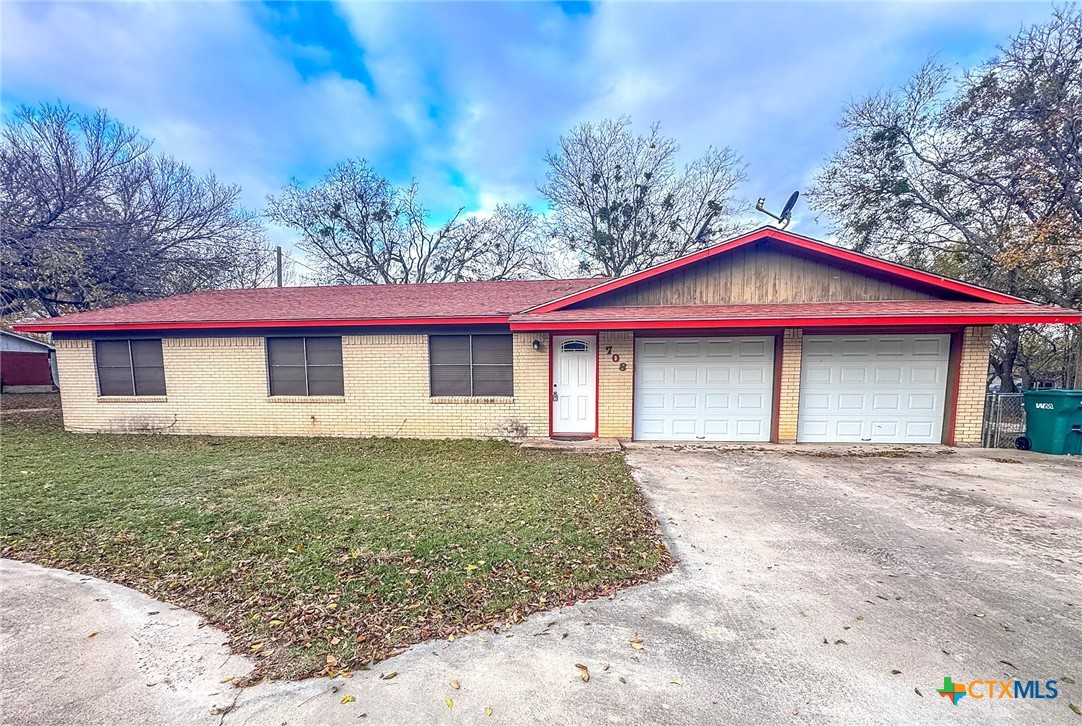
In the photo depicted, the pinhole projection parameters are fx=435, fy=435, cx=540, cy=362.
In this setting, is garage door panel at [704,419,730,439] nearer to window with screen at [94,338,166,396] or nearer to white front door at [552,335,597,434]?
white front door at [552,335,597,434]

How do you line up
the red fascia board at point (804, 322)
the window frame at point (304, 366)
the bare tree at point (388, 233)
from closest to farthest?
the red fascia board at point (804, 322) → the window frame at point (304, 366) → the bare tree at point (388, 233)

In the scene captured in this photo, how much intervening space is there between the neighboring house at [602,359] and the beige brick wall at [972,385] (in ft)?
0.09

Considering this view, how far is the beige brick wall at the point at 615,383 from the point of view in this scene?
27.4ft

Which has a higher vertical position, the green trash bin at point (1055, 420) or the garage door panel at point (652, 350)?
the garage door panel at point (652, 350)

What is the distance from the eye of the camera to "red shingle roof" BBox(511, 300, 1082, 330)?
22.4ft

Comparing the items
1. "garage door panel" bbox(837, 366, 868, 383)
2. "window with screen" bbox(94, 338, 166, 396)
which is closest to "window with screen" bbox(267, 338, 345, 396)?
"window with screen" bbox(94, 338, 166, 396)

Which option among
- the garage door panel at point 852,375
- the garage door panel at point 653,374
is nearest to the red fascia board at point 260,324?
the garage door panel at point 653,374

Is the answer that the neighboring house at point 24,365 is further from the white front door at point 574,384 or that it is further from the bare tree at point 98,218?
the white front door at point 574,384

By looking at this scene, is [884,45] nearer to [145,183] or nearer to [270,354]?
[270,354]

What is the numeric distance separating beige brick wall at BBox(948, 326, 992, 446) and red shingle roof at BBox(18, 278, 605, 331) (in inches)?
268

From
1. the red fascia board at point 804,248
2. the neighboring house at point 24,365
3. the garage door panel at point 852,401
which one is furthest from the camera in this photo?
the neighboring house at point 24,365

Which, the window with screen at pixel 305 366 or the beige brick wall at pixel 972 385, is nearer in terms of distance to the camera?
the beige brick wall at pixel 972 385

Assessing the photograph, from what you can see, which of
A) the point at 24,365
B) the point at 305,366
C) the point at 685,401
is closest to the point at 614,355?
the point at 685,401

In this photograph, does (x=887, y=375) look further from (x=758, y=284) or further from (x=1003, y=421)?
(x=758, y=284)
